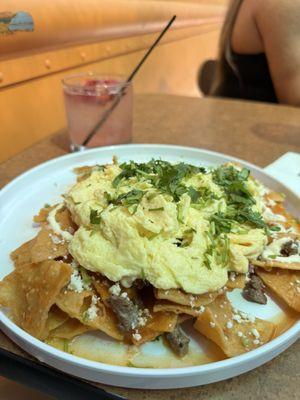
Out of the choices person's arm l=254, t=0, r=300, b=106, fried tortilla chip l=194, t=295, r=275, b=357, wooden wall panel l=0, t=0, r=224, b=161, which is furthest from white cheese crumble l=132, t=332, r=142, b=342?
person's arm l=254, t=0, r=300, b=106

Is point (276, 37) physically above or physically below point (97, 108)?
above

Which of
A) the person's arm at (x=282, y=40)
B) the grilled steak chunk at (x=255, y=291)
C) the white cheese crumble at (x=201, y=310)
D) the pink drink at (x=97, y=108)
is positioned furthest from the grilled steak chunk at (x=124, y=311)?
the person's arm at (x=282, y=40)

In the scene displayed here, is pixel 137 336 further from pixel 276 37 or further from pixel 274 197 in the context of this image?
pixel 276 37

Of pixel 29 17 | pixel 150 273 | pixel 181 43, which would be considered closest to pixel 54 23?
pixel 29 17

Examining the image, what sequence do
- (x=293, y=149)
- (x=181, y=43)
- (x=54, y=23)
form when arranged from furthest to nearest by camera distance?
1. (x=181, y=43)
2. (x=54, y=23)
3. (x=293, y=149)

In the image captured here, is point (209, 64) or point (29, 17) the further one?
point (209, 64)

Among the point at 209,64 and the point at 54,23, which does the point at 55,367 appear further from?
the point at 209,64

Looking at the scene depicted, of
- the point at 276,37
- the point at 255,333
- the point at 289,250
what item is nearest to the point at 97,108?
the point at 289,250

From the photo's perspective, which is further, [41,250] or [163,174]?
[163,174]

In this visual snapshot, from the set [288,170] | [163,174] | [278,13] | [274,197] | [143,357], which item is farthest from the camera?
[278,13]
